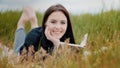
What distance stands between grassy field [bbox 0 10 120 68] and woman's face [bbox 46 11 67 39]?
1.04ft

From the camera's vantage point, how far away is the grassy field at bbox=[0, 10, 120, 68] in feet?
9.12

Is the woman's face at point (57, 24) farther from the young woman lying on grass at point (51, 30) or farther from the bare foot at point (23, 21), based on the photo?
the bare foot at point (23, 21)

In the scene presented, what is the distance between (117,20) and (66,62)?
7.51 ft

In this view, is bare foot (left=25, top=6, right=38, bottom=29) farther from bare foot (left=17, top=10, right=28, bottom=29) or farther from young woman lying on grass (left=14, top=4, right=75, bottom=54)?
young woman lying on grass (left=14, top=4, right=75, bottom=54)

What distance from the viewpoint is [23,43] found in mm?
5086

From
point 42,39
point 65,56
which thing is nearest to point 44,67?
point 65,56

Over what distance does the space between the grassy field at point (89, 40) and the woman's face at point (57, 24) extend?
0.32 meters

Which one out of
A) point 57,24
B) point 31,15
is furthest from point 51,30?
point 31,15

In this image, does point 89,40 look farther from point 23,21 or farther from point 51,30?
point 23,21

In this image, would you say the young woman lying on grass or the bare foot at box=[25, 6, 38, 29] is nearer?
the young woman lying on grass

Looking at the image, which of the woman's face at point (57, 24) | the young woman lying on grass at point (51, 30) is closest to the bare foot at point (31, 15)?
the young woman lying on grass at point (51, 30)

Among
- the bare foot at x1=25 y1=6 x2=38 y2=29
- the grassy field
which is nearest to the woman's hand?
the grassy field

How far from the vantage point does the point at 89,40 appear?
4672 millimetres

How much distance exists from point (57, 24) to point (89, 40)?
0.39 m
